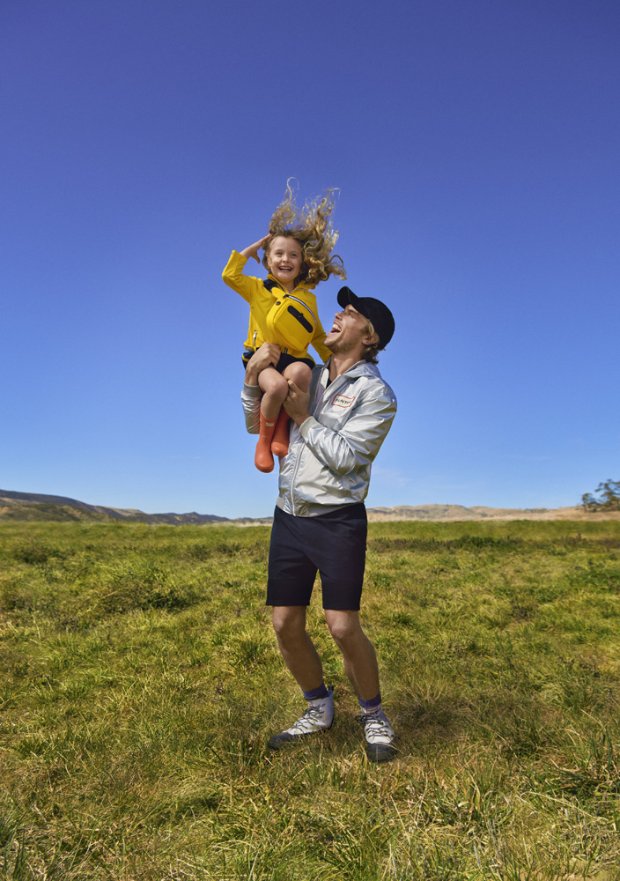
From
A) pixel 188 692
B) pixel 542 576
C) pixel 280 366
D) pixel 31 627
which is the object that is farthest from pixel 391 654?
pixel 542 576

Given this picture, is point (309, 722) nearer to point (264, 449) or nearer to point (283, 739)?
point (283, 739)

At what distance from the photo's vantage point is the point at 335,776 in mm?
3533

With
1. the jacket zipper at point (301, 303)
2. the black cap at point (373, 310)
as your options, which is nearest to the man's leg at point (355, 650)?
the black cap at point (373, 310)

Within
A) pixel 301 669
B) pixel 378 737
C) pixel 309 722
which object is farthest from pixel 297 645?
pixel 378 737

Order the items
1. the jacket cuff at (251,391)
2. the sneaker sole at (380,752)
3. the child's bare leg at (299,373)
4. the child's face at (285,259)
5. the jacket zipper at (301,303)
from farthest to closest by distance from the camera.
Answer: the child's face at (285,259), the jacket zipper at (301,303), the jacket cuff at (251,391), the child's bare leg at (299,373), the sneaker sole at (380,752)

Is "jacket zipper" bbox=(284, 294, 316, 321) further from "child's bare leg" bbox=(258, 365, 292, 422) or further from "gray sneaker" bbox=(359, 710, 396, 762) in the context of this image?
"gray sneaker" bbox=(359, 710, 396, 762)

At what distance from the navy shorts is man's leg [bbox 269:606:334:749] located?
10 centimetres

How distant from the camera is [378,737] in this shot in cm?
398

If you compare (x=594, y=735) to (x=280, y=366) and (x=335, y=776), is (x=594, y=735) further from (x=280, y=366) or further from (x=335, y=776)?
(x=280, y=366)

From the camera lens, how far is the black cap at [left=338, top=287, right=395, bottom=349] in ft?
14.0

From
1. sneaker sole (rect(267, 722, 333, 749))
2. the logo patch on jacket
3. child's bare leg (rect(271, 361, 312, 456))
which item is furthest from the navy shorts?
sneaker sole (rect(267, 722, 333, 749))

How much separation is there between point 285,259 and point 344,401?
4.33 feet

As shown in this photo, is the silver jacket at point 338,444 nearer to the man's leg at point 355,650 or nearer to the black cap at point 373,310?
the black cap at point 373,310

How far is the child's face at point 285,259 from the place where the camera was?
184 inches
